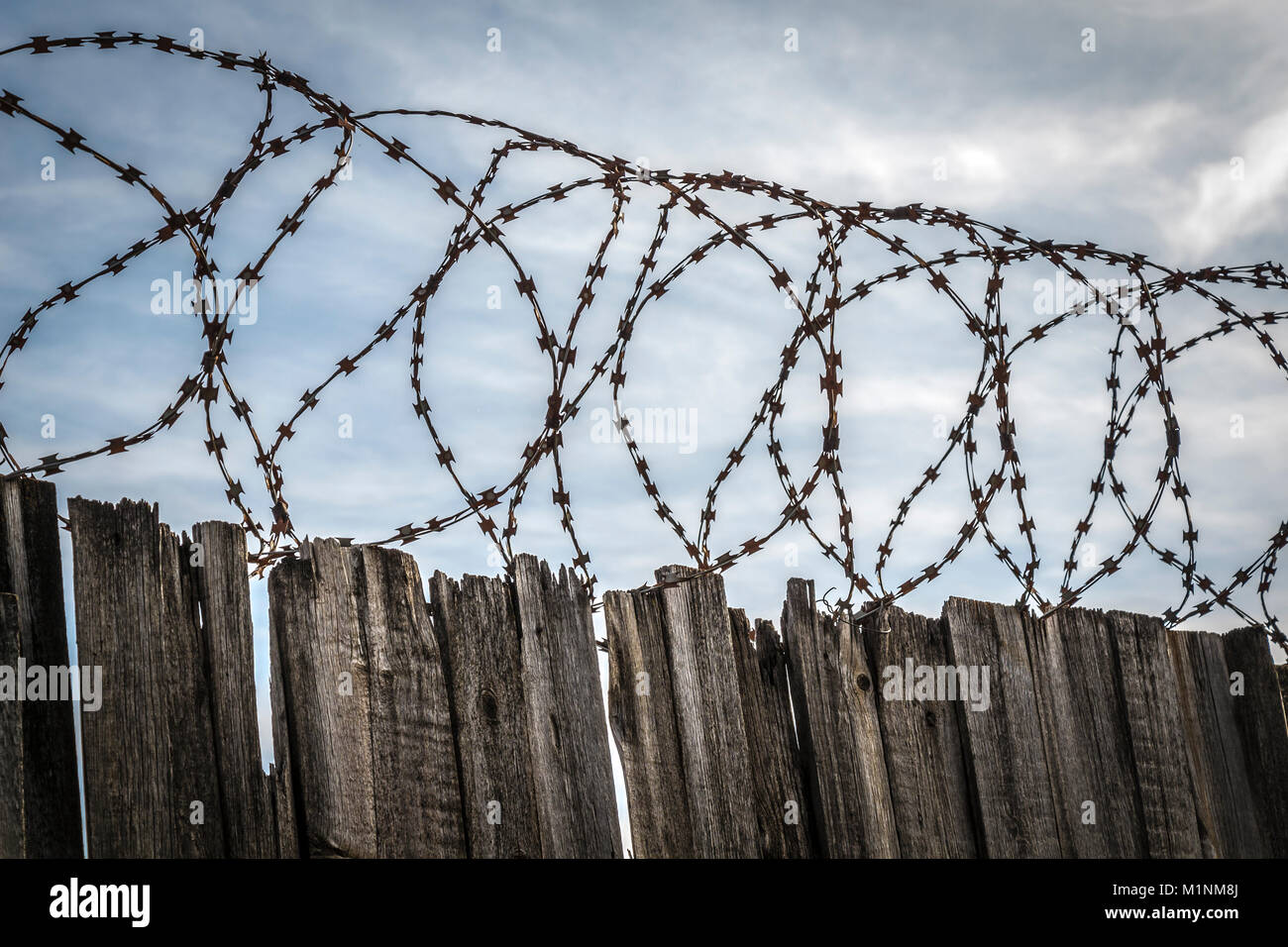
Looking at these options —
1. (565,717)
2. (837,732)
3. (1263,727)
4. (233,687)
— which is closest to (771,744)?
(837,732)

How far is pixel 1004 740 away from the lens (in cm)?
488

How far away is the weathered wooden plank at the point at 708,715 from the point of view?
4094 mm

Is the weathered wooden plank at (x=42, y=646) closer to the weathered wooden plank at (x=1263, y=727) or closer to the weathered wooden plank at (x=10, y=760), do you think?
the weathered wooden plank at (x=10, y=760)

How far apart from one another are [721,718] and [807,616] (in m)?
0.61

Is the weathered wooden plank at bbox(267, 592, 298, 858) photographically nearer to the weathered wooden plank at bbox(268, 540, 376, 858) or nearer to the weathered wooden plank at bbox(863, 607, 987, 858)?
the weathered wooden plank at bbox(268, 540, 376, 858)

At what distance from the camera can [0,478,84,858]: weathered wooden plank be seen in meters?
3.17

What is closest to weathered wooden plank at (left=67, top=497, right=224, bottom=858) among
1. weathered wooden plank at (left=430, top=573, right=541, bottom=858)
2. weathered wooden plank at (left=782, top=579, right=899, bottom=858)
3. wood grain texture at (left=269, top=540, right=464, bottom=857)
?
wood grain texture at (left=269, top=540, right=464, bottom=857)

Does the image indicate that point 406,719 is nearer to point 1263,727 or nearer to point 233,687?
point 233,687

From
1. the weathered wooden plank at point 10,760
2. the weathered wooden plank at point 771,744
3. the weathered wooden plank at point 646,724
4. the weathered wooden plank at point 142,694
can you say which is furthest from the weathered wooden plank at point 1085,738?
the weathered wooden plank at point 10,760

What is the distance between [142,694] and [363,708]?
67 centimetres

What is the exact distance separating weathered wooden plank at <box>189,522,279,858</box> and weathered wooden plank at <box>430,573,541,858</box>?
64 cm

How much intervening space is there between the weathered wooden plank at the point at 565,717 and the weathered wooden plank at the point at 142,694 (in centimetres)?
107

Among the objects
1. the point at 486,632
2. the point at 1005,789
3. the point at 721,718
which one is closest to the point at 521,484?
the point at 486,632
